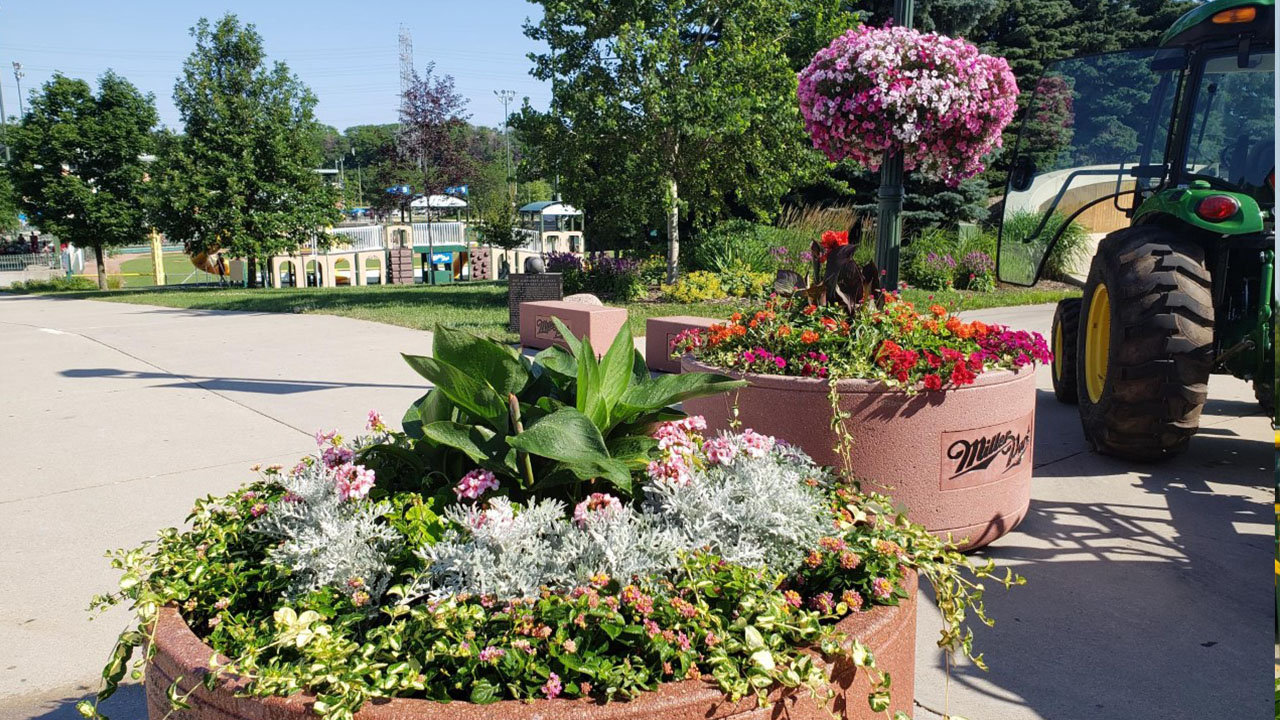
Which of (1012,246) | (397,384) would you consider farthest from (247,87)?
(1012,246)

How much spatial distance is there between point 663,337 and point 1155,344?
4843mm

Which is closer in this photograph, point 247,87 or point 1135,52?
point 1135,52

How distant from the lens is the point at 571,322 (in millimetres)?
9547

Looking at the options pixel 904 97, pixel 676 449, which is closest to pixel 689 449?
pixel 676 449

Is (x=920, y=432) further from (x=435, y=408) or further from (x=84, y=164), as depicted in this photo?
(x=84, y=164)

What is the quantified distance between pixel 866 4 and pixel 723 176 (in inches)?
378

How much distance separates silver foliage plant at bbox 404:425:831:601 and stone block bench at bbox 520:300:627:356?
6.26 meters

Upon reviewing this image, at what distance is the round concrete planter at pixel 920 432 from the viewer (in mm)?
3604

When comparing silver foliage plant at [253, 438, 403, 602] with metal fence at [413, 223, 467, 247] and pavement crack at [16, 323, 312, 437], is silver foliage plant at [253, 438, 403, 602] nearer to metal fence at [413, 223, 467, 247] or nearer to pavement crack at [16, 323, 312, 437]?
pavement crack at [16, 323, 312, 437]

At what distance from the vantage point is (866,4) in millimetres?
22250

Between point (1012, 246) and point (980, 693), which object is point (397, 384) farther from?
point (980, 693)

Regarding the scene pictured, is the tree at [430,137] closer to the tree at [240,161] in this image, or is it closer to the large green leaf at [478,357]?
the tree at [240,161]

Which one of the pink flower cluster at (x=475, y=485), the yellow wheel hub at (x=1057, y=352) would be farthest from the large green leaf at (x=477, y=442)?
the yellow wheel hub at (x=1057, y=352)

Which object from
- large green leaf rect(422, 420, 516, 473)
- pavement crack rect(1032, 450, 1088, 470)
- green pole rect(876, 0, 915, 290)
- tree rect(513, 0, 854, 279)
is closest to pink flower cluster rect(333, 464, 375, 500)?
large green leaf rect(422, 420, 516, 473)
